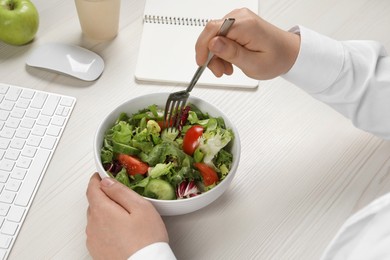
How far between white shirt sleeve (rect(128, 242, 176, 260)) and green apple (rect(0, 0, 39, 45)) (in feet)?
1.66

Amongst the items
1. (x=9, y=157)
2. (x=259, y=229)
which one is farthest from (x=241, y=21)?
(x=9, y=157)

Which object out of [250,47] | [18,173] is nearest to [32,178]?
[18,173]

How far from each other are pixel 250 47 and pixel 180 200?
270 millimetres

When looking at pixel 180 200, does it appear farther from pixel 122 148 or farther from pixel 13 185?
pixel 13 185

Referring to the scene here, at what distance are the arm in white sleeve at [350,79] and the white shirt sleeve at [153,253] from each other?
1.20 ft

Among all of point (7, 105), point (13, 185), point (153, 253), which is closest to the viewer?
point (153, 253)

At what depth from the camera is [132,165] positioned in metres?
0.72

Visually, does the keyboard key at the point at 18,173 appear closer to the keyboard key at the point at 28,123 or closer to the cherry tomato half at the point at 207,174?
the keyboard key at the point at 28,123

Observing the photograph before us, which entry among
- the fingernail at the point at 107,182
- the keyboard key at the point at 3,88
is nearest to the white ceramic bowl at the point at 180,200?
the fingernail at the point at 107,182

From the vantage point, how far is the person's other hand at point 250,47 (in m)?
0.75

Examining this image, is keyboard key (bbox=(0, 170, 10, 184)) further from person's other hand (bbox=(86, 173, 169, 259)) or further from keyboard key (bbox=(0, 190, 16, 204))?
person's other hand (bbox=(86, 173, 169, 259))

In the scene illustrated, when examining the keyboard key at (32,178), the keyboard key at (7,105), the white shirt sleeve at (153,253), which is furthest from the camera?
the keyboard key at (7,105)

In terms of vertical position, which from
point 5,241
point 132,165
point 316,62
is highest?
point 316,62

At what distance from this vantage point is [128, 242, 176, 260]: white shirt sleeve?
0.65m
